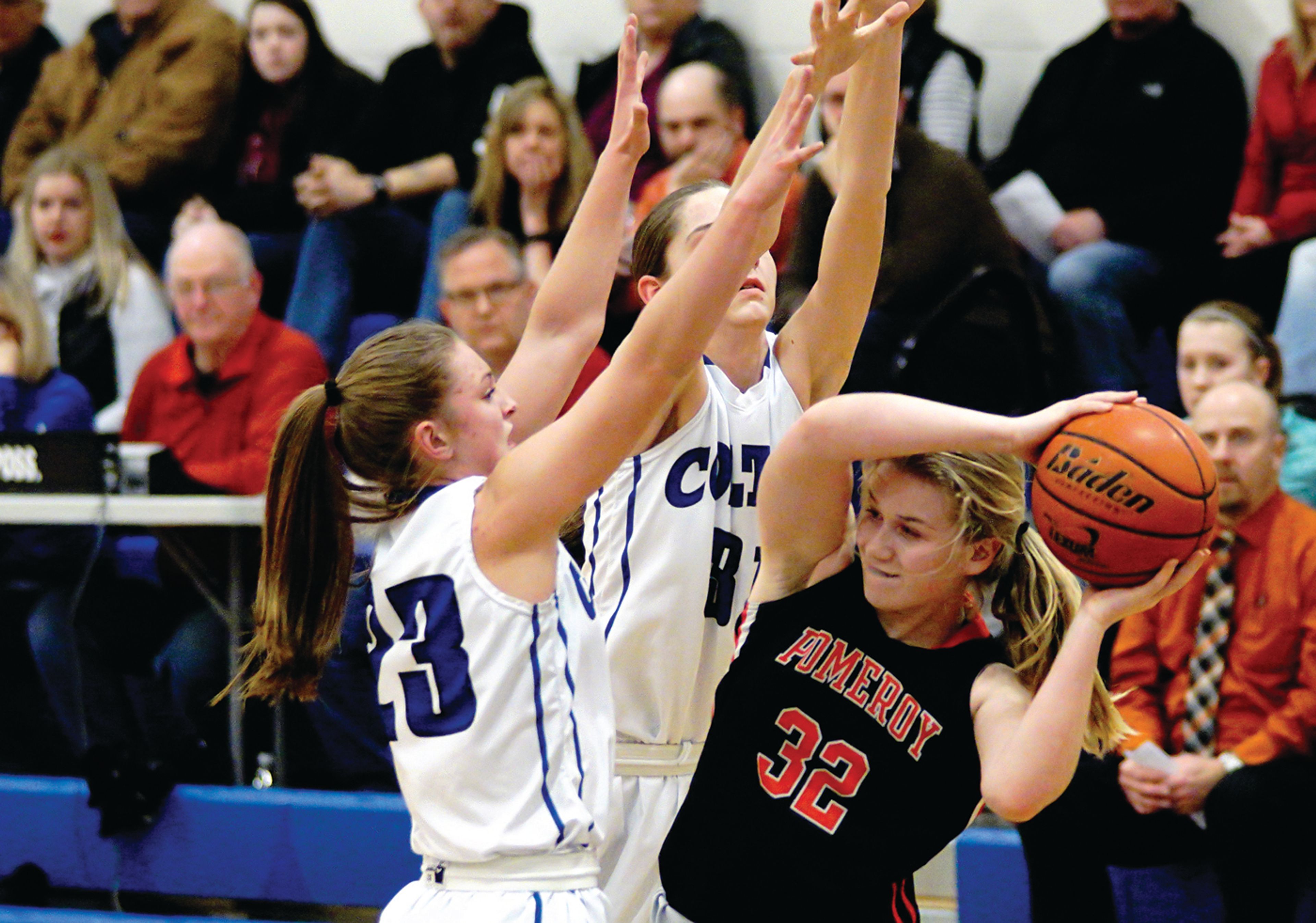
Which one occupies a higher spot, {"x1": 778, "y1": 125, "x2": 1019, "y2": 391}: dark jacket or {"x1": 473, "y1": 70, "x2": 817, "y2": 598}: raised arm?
{"x1": 473, "y1": 70, "x2": 817, "y2": 598}: raised arm

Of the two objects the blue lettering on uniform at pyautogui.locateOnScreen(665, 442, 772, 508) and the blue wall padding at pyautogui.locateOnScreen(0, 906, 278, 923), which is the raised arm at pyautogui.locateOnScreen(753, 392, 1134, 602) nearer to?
the blue lettering on uniform at pyautogui.locateOnScreen(665, 442, 772, 508)

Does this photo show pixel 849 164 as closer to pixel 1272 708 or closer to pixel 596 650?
pixel 596 650

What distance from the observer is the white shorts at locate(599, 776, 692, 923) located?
9.13 ft

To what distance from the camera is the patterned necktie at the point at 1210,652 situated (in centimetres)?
380

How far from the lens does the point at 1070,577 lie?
2359mm

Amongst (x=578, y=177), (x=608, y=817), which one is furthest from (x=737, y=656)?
(x=578, y=177)

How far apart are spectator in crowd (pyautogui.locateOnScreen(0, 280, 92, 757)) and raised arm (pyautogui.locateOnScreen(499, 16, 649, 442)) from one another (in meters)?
2.54

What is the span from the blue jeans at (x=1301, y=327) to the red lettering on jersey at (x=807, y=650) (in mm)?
2847

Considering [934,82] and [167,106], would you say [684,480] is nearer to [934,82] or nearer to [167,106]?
[934,82]

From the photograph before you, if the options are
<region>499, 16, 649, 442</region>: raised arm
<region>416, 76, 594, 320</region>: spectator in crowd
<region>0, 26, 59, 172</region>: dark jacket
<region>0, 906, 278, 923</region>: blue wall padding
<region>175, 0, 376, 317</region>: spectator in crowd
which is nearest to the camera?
<region>499, 16, 649, 442</region>: raised arm

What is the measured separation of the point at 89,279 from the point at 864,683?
447 centimetres

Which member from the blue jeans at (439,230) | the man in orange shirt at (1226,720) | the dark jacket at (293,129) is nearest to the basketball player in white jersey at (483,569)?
the man in orange shirt at (1226,720)

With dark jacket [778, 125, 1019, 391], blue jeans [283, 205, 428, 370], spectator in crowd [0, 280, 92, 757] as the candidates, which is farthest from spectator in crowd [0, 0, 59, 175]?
dark jacket [778, 125, 1019, 391]

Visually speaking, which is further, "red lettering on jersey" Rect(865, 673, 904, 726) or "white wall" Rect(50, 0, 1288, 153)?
"white wall" Rect(50, 0, 1288, 153)
